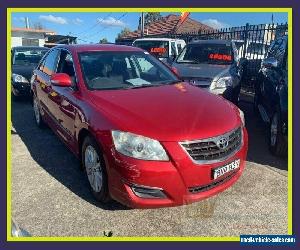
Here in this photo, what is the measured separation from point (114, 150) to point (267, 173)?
7.57ft

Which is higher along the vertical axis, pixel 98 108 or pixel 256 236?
pixel 98 108

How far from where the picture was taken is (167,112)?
3.54 meters

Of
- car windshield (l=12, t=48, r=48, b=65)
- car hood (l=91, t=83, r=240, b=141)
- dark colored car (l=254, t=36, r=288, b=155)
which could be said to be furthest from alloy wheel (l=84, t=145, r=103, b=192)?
car windshield (l=12, t=48, r=48, b=65)

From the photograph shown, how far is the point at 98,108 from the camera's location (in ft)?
11.9

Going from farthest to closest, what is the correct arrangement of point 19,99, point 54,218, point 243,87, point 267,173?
1. point 243,87
2. point 19,99
3. point 267,173
4. point 54,218

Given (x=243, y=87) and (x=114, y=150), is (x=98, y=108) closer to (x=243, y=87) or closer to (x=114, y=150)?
(x=114, y=150)

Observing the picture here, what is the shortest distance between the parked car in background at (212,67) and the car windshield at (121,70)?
1355mm

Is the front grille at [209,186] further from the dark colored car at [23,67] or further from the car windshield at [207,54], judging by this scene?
the dark colored car at [23,67]

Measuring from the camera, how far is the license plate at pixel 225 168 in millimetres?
3275

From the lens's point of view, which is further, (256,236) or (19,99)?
(19,99)

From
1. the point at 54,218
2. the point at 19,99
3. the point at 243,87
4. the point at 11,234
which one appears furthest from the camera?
the point at 243,87

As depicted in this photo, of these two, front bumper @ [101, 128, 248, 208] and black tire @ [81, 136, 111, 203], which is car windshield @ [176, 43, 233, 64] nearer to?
black tire @ [81, 136, 111, 203]

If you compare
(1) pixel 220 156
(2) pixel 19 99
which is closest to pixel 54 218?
(1) pixel 220 156

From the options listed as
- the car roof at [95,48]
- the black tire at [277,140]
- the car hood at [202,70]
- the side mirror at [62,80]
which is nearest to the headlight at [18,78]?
the car hood at [202,70]
